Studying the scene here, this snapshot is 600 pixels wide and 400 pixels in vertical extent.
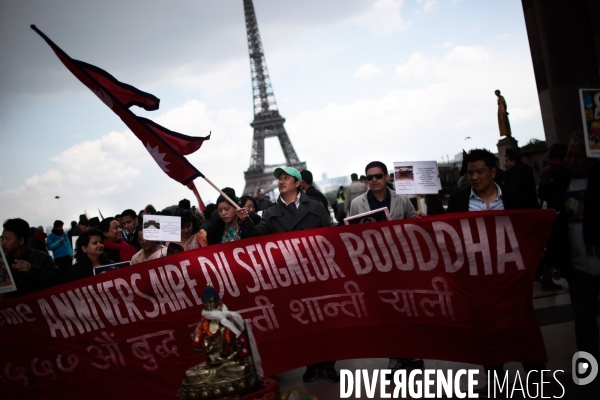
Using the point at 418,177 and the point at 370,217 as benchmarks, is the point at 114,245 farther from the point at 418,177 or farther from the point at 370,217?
the point at 418,177

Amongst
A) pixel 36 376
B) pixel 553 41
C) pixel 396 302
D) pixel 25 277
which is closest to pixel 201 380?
pixel 396 302

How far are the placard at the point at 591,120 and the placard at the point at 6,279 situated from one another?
16.3 feet

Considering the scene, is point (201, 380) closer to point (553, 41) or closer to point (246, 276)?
point (246, 276)

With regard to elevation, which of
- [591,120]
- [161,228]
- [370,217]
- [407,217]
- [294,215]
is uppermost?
[591,120]

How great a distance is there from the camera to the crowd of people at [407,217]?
14.4 ft

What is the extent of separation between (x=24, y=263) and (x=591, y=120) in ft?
16.8

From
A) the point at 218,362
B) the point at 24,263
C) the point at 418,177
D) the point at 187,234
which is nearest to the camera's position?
the point at 218,362

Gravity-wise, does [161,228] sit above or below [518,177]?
above

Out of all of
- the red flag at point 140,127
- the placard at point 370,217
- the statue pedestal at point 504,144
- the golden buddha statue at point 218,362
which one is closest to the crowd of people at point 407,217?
the placard at point 370,217

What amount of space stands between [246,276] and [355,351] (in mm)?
1133

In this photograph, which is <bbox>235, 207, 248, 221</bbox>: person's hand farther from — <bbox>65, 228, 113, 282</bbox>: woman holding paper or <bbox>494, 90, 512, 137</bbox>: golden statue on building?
<bbox>494, 90, 512, 137</bbox>: golden statue on building

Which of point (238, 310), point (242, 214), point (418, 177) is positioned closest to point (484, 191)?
point (418, 177)

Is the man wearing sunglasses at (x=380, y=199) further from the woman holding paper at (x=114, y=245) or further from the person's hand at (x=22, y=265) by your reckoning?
the woman holding paper at (x=114, y=245)

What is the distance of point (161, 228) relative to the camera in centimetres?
545
